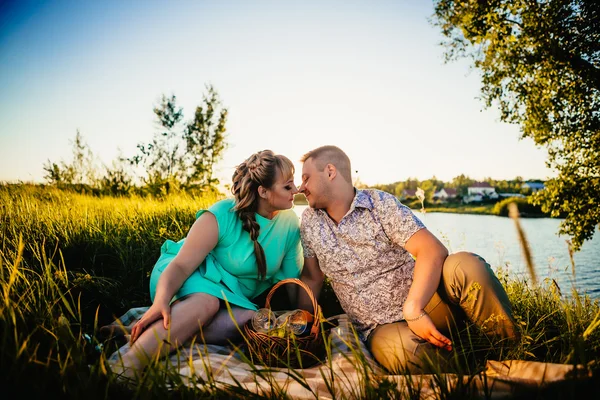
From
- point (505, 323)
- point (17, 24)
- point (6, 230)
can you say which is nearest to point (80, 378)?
point (505, 323)

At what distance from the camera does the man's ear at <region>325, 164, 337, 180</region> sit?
9.73ft

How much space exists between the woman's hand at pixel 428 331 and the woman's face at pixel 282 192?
130 centimetres

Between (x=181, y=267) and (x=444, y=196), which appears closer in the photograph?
(x=181, y=267)

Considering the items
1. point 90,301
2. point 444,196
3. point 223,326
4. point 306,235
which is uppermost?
point 306,235

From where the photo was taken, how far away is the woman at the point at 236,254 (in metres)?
2.69

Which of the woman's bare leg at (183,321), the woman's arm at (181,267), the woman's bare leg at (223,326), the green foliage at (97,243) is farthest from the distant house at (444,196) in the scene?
the woman's bare leg at (183,321)

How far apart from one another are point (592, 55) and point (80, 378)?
1209cm

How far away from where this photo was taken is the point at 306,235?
10.2 ft

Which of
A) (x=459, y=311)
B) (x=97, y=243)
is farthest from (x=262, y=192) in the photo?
(x=97, y=243)

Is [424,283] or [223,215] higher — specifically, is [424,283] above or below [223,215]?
below

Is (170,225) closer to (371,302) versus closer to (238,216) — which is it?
(238,216)

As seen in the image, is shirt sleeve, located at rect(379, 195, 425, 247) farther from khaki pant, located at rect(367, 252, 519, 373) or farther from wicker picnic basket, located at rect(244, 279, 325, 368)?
wicker picnic basket, located at rect(244, 279, 325, 368)

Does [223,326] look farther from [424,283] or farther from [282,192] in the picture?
[424,283]

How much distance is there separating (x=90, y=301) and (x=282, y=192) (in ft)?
6.42
